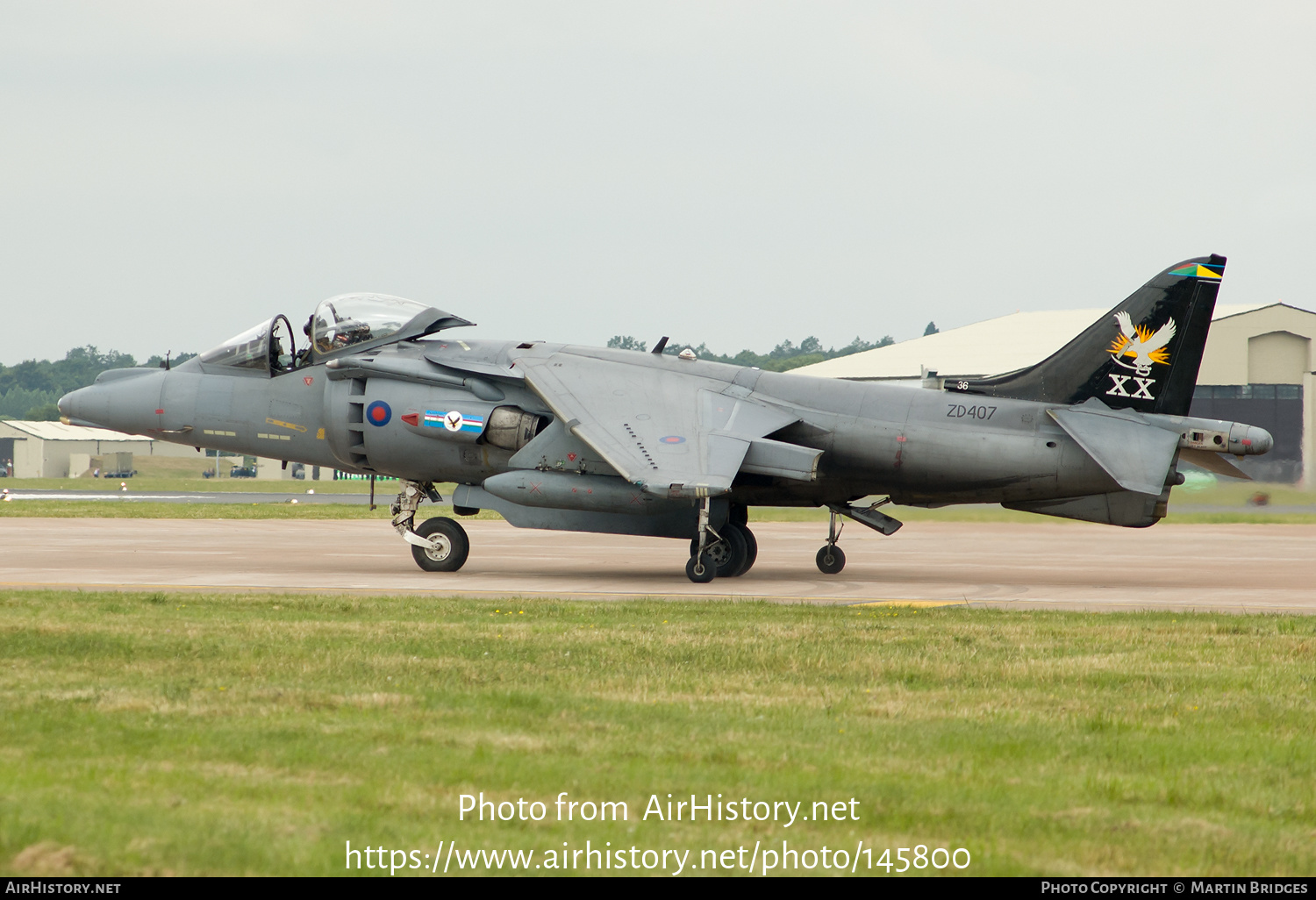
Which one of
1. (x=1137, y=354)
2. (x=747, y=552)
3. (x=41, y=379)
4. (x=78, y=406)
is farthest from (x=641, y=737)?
(x=41, y=379)

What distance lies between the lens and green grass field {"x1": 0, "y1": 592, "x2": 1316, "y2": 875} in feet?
17.7

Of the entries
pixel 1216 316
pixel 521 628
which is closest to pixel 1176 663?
pixel 521 628

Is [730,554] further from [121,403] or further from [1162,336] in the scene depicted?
[121,403]

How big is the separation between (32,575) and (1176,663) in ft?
50.0

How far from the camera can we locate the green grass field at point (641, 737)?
5387 millimetres

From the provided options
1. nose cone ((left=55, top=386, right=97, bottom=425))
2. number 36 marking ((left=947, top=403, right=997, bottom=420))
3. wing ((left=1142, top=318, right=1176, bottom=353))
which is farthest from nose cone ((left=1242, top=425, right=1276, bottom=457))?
nose cone ((left=55, top=386, right=97, bottom=425))

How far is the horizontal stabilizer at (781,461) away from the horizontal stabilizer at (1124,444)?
380 centimetres

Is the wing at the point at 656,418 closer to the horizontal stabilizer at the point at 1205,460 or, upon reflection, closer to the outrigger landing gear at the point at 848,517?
the outrigger landing gear at the point at 848,517

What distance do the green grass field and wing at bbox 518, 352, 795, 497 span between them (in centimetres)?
456

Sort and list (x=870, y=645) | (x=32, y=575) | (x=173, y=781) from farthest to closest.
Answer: (x=32, y=575) → (x=870, y=645) → (x=173, y=781)

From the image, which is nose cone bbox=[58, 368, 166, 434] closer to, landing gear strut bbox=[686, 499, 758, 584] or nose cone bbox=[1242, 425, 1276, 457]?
landing gear strut bbox=[686, 499, 758, 584]

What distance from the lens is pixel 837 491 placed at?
64.4 feet

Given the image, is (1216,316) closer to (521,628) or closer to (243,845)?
(521,628)
